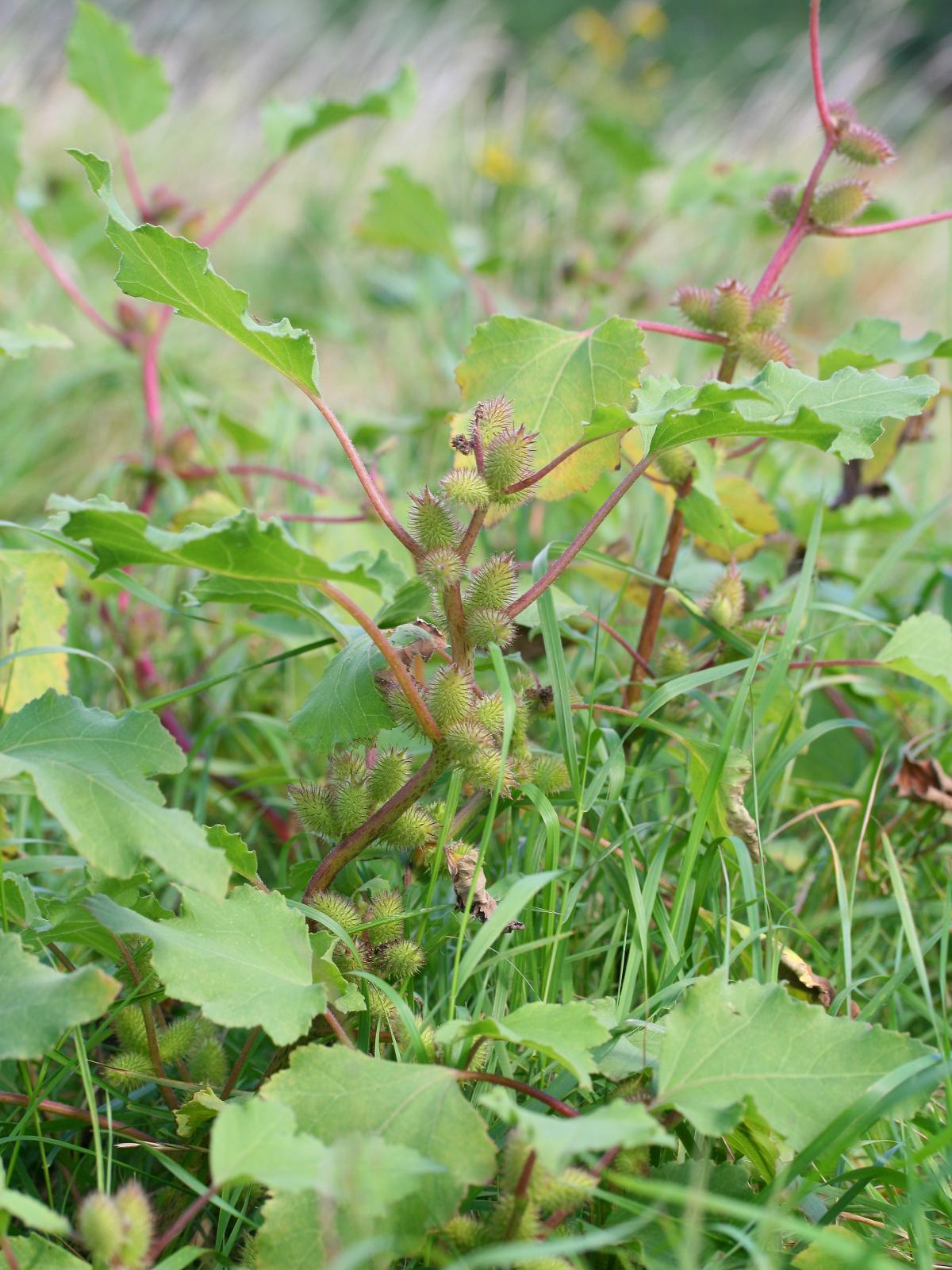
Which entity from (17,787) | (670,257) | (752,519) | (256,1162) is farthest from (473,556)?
(670,257)

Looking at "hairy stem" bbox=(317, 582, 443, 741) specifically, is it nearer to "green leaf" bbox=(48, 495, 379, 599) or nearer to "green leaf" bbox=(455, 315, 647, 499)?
"green leaf" bbox=(48, 495, 379, 599)

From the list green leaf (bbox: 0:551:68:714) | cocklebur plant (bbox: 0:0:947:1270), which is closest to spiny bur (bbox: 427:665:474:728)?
cocklebur plant (bbox: 0:0:947:1270)

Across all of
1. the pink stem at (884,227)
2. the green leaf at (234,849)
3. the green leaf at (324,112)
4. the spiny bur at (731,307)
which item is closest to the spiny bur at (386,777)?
the green leaf at (234,849)

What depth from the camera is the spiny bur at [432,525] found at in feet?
3.16

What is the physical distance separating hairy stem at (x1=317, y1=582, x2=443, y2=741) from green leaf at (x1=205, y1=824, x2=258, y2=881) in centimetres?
17

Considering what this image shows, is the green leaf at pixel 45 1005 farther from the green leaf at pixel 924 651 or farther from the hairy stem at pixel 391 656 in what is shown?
the green leaf at pixel 924 651

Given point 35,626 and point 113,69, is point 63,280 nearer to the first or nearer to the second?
point 113,69

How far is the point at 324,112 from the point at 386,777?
1401 mm

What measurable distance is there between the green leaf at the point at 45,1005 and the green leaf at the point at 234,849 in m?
0.17

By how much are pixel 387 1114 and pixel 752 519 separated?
92 cm

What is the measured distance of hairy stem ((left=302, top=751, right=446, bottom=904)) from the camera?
37.4 inches

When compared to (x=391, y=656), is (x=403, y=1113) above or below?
below

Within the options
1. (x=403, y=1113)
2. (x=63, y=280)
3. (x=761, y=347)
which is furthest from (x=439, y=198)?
(x=403, y=1113)

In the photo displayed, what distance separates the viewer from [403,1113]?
2.62ft
